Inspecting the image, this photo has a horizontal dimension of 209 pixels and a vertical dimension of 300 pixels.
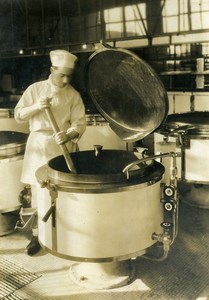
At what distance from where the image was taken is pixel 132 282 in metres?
2.76

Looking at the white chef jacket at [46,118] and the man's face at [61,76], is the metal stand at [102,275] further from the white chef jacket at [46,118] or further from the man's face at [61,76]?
the man's face at [61,76]

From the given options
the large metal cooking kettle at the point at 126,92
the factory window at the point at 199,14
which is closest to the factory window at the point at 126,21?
the factory window at the point at 199,14

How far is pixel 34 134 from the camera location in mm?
3148

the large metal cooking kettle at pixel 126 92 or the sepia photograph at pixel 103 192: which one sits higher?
the large metal cooking kettle at pixel 126 92

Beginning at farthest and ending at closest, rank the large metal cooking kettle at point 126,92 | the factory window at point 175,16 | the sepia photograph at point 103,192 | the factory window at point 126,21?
the factory window at point 126,21, the factory window at point 175,16, the large metal cooking kettle at point 126,92, the sepia photograph at point 103,192

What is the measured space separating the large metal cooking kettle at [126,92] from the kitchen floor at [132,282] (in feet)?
3.50

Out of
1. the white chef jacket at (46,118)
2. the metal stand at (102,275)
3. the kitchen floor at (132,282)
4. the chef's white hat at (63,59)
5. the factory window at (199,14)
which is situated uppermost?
the factory window at (199,14)

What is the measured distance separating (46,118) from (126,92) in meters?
0.68

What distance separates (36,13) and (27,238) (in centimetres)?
843

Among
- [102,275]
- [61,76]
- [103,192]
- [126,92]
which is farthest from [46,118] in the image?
[102,275]

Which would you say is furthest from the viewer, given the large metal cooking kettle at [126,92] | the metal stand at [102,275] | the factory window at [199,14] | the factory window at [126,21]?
the factory window at [126,21]

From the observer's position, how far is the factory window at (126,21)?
9336mm

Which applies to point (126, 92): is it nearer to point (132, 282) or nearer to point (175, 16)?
point (132, 282)

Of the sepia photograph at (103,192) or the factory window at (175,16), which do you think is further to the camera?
the factory window at (175,16)
